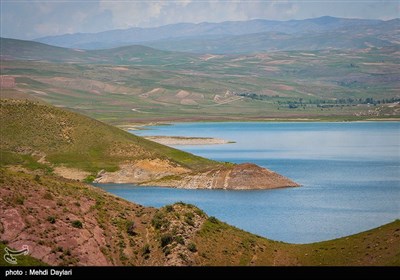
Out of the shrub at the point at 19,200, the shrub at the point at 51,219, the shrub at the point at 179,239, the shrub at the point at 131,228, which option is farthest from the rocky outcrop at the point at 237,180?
the shrub at the point at 51,219

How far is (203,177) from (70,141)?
26300 millimetres

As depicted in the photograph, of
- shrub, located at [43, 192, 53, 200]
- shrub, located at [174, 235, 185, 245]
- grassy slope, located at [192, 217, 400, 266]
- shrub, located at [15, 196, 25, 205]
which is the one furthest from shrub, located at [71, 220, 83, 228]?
grassy slope, located at [192, 217, 400, 266]

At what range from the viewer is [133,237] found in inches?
1877

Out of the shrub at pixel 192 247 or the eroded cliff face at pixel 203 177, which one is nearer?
the shrub at pixel 192 247

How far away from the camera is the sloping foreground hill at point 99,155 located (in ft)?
359

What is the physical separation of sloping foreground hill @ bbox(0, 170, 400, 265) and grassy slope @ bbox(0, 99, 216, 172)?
225 feet

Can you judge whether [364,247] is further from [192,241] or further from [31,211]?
[31,211]

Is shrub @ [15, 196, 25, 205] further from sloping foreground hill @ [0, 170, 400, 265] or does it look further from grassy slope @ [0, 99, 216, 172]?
grassy slope @ [0, 99, 216, 172]

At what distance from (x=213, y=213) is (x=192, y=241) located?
34957 mm

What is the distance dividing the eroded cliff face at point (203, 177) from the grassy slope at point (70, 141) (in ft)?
10.7

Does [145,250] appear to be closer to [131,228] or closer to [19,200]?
[131,228]

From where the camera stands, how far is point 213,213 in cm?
8106

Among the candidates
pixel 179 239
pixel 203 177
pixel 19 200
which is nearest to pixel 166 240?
pixel 179 239

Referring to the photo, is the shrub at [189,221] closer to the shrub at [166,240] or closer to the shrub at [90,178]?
the shrub at [166,240]
